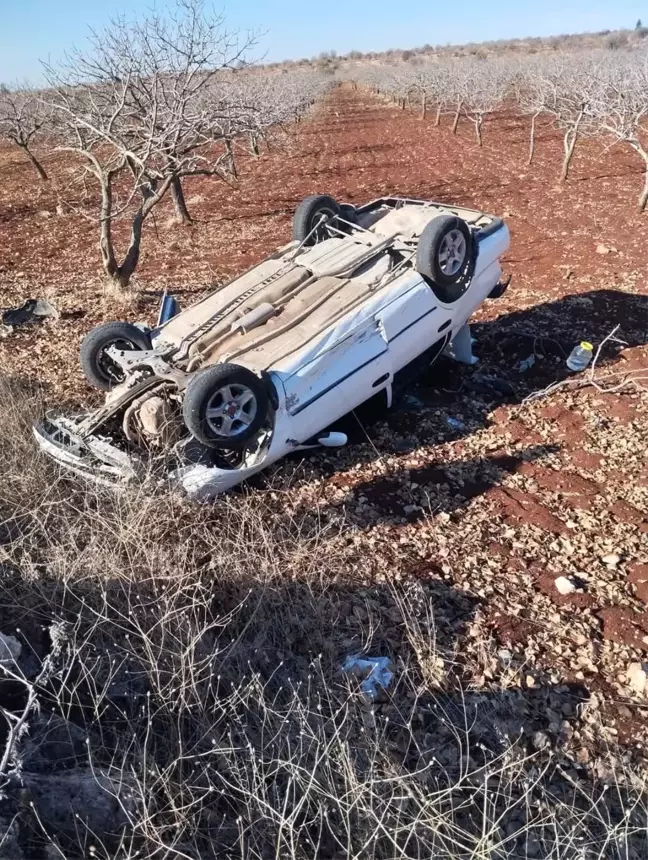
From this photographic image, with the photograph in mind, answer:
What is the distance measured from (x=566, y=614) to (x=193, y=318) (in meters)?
3.78

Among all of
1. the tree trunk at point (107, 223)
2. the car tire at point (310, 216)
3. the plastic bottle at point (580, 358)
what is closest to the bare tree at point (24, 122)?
the tree trunk at point (107, 223)

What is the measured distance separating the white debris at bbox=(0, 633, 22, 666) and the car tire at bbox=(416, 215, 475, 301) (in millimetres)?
4075

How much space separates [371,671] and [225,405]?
2018 millimetres

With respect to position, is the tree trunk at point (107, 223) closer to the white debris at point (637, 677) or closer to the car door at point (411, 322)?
the car door at point (411, 322)

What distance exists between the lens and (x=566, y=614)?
12.9 ft

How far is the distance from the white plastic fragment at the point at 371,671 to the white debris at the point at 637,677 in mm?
1352

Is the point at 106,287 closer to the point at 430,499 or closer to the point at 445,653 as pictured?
the point at 430,499

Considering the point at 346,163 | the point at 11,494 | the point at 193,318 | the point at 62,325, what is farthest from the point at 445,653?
the point at 346,163

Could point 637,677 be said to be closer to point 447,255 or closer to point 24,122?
point 447,255

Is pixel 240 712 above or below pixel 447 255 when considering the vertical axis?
below

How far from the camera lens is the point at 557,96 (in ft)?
56.4

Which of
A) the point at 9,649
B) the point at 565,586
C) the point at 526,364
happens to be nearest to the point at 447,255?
the point at 526,364

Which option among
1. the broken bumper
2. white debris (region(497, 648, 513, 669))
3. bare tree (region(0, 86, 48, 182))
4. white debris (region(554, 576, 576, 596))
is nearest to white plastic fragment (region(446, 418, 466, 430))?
white debris (region(554, 576, 576, 596))

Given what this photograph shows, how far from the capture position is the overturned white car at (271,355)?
4453 mm
